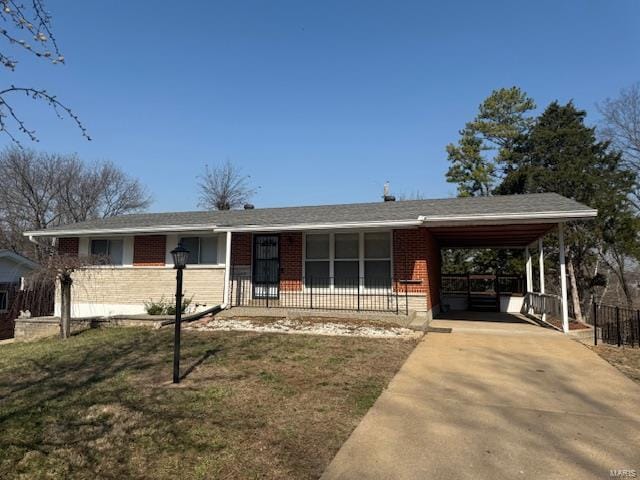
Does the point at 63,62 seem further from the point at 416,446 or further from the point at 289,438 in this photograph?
→ the point at 416,446

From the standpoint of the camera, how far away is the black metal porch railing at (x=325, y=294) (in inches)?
458

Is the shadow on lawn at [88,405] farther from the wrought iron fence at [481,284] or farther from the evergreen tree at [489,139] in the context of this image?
the evergreen tree at [489,139]

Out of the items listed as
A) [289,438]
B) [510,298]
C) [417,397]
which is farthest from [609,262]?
[289,438]

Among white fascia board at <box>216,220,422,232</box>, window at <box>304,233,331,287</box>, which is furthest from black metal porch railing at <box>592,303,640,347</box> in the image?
window at <box>304,233,331,287</box>

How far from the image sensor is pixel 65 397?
5121mm

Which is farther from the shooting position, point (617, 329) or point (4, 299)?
point (4, 299)

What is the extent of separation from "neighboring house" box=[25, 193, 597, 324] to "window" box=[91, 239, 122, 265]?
3cm

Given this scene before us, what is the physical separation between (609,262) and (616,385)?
1043 inches

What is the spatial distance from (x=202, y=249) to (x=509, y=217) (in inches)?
356

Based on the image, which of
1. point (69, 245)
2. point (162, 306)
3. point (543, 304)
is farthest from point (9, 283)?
point (543, 304)

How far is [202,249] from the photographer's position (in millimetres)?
13664

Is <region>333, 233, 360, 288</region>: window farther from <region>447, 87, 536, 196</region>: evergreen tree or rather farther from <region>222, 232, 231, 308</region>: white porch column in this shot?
<region>447, 87, 536, 196</region>: evergreen tree

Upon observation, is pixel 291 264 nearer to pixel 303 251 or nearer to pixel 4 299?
pixel 303 251

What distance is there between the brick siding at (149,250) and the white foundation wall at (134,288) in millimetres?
256
